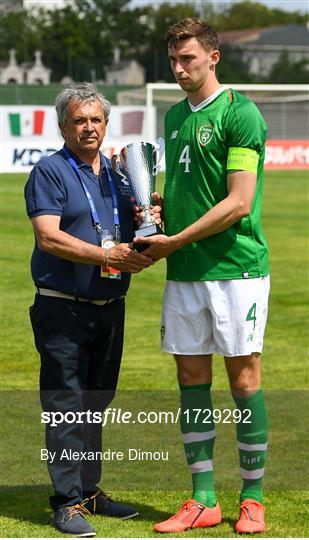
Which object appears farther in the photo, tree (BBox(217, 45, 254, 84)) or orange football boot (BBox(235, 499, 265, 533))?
tree (BBox(217, 45, 254, 84))

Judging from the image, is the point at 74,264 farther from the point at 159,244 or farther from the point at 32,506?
the point at 32,506

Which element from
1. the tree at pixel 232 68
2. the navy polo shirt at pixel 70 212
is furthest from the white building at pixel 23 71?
the navy polo shirt at pixel 70 212

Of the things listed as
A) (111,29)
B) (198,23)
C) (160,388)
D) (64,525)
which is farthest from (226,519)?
(111,29)

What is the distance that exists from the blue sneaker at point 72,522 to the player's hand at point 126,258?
1051 mm

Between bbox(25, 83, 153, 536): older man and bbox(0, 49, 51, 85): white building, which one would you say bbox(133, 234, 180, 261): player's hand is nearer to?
bbox(25, 83, 153, 536): older man

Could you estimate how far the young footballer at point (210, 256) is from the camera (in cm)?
474

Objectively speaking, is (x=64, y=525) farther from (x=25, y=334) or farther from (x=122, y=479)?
(x=25, y=334)

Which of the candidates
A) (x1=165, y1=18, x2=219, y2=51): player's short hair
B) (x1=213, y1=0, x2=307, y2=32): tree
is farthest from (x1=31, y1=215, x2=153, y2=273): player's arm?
(x1=213, y1=0, x2=307, y2=32): tree

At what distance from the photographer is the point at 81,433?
16.4ft

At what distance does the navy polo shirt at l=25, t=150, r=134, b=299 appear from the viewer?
4824 millimetres

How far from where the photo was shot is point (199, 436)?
5.00 meters

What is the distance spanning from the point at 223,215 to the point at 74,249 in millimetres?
623

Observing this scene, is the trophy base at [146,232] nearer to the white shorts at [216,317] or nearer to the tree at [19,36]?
the white shorts at [216,317]

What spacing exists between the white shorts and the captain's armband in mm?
487
